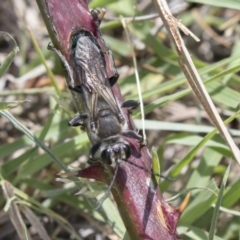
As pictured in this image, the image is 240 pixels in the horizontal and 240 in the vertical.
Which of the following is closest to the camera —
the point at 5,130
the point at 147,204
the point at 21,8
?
the point at 147,204

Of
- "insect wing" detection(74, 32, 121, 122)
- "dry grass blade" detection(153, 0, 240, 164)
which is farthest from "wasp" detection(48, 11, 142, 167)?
"dry grass blade" detection(153, 0, 240, 164)

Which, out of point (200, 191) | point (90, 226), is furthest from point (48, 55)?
point (200, 191)

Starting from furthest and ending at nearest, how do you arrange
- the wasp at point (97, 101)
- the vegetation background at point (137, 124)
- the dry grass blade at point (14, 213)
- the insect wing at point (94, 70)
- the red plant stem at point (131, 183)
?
the vegetation background at point (137, 124)
the dry grass blade at point (14, 213)
the insect wing at point (94, 70)
the wasp at point (97, 101)
the red plant stem at point (131, 183)

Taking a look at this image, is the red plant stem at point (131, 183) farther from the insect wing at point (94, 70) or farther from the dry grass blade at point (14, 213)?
the dry grass blade at point (14, 213)

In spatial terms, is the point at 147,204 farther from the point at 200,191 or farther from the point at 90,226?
the point at 90,226

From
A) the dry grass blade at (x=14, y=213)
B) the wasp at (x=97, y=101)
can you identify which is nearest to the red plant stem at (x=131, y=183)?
the wasp at (x=97, y=101)

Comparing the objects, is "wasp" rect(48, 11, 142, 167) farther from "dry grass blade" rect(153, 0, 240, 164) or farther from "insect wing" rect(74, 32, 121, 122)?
"dry grass blade" rect(153, 0, 240, 164)
